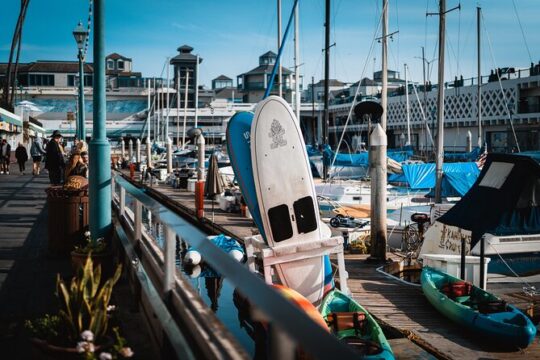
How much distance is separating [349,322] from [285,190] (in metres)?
2.42

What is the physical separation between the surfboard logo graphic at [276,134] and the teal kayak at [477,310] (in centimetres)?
350

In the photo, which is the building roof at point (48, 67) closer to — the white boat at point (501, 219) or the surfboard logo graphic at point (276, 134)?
the white boat at point (501, 219)

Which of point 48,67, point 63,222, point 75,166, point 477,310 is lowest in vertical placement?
point 477,310

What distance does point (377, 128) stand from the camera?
42.7ft

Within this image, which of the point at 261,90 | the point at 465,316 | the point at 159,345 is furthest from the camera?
the point at 261,90

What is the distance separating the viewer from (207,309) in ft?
12.4

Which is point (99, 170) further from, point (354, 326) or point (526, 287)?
point (526, 287)

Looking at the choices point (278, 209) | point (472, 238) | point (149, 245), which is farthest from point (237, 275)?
point (472, 238)

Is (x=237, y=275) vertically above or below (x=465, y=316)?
above

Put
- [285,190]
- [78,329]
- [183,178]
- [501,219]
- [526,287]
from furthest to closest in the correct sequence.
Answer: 1. [183,178]
2. [501,219]
3. [526,287]
4. [285,190]
5. [78,329]

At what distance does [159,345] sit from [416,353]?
4.23 metres

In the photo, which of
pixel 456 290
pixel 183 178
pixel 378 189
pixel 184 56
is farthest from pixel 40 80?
pixel 456 290

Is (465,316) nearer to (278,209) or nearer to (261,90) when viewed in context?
(278,209)

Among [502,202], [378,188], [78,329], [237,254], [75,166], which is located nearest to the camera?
[78,329]
